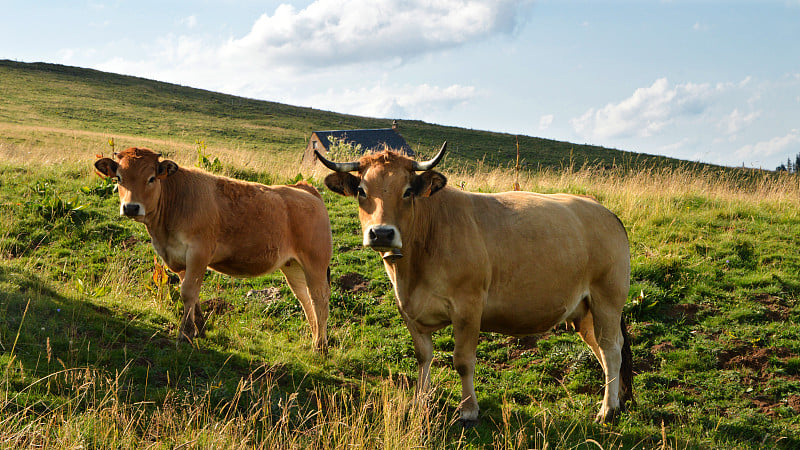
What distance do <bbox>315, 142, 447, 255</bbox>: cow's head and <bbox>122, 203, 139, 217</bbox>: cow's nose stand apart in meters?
2.92

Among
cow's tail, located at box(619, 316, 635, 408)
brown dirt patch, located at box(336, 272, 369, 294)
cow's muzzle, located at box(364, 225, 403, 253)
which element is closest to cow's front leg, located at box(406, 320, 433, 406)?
cow's muzzle, located at box(364, 225, 403, 253)

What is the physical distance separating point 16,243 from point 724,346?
12.6 meters

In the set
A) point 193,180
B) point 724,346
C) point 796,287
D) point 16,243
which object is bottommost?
point 16,243

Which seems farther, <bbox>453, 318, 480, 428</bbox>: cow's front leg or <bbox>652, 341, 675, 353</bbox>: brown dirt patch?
<bbox>652, 341, 675, 353</bbox>: brown dirt patch

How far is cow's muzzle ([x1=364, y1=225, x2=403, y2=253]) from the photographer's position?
17.1 ft

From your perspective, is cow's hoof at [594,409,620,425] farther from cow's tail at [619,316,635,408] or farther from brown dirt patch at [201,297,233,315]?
brown dirt patch at [201,297,233,315]

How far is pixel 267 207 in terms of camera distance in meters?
8.42

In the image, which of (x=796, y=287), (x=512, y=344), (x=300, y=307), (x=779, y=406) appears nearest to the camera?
(x=779, y=406)

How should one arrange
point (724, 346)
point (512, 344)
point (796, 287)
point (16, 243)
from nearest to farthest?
1. point (724, 346)
2. point (512, 344)
3. point (796, 287)
4. point (16, 243)

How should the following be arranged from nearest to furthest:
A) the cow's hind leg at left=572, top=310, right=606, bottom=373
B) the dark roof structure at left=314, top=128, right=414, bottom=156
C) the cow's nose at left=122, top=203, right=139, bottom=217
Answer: the cow's hind leg at left=572, top=310, right=606, bottom=373
the cow's nose at left=122, top=203, right=139, bottom=217
the dark roof structure at left=314, top=128, right=414, bottom=156

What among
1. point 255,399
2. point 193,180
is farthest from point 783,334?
point 193,180

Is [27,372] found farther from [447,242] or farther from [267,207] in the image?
[447,242]

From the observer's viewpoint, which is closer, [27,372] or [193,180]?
[27,372]

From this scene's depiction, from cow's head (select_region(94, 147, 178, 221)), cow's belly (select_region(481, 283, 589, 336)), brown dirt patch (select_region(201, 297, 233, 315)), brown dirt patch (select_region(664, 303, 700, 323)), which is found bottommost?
brown dirt patch (select_region(201, 297, 233, 315))
